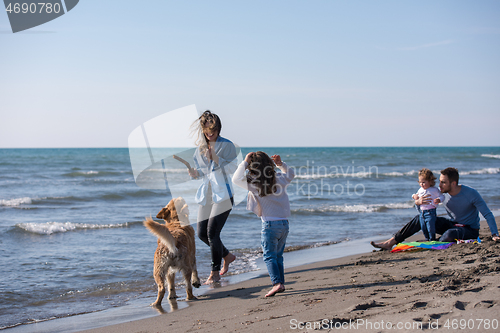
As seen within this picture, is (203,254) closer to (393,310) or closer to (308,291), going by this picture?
(308,291)

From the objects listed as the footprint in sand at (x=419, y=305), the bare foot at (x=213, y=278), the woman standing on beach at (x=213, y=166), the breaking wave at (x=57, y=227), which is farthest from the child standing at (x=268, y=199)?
the breaking wave at (x=57, y=227)

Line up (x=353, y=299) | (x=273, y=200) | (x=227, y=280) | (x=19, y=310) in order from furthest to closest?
(x=227, y=280) → (x=19, y=310) → (x=273, y=200) → (x=353, y=299)

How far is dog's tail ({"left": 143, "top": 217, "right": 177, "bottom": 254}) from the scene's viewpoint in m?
3.90

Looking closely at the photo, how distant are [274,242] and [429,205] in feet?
9.92

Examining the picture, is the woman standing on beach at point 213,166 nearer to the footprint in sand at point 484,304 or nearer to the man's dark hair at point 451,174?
the footprint in sand at point 484,304

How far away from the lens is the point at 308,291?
4145 mm

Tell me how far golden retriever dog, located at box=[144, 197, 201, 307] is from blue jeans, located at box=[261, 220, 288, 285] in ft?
3.27

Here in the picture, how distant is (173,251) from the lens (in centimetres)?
416

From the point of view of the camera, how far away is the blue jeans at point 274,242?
3945mm

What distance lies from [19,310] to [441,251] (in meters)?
5.65

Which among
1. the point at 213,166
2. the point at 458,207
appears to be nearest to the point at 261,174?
the point at 213,166

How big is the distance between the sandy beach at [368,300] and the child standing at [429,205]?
41 cm

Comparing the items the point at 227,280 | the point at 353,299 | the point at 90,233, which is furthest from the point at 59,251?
the point at 353,299

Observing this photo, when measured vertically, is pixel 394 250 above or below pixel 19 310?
below
